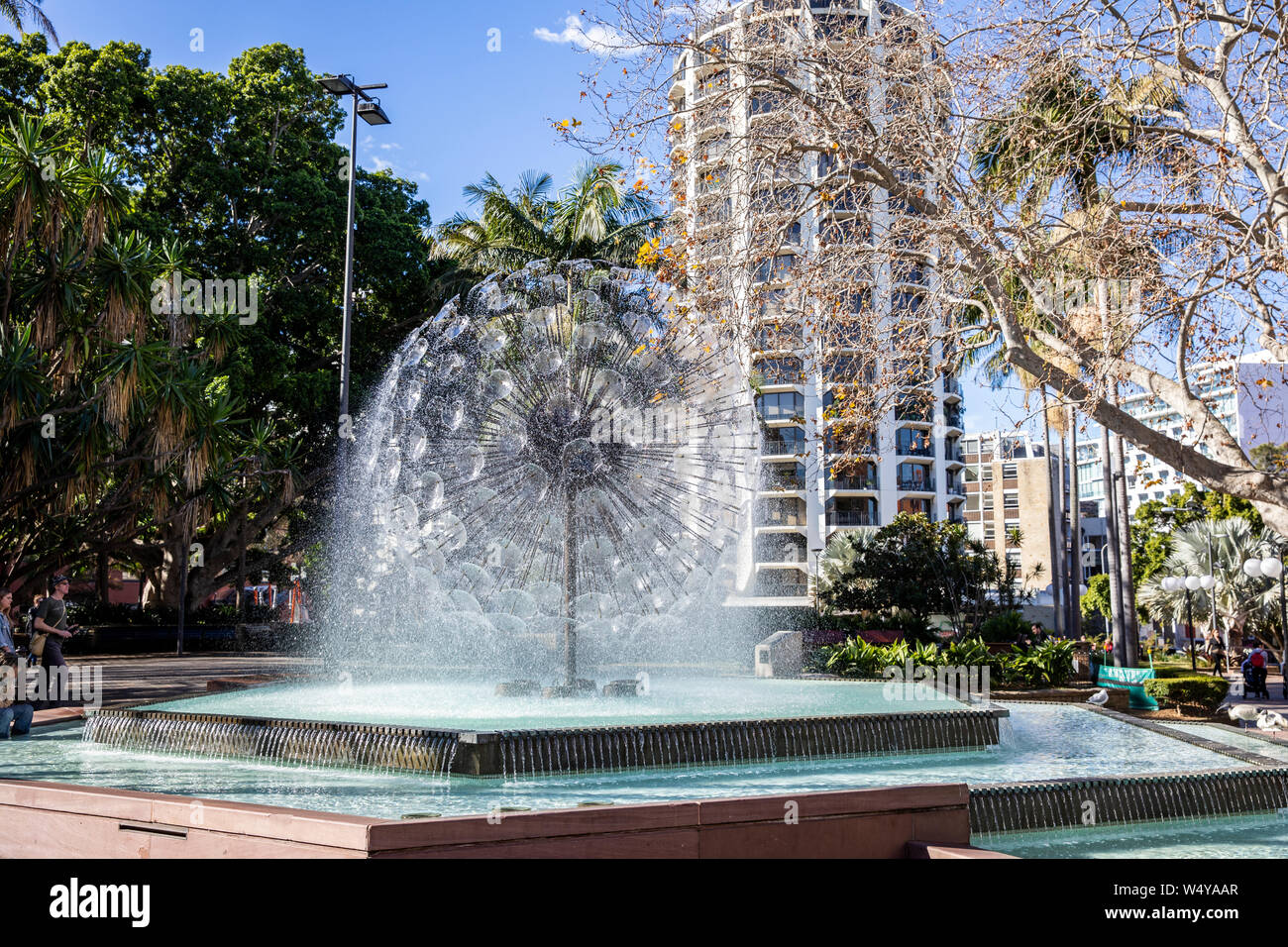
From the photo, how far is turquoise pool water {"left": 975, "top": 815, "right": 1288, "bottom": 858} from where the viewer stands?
648 cm

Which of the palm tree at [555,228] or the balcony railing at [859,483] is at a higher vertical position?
the palm tree at [555,228]

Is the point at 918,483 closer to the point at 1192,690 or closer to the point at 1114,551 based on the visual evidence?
the point at 1114,551

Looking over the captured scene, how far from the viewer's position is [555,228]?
2778 cm

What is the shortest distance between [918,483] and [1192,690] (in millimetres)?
53022

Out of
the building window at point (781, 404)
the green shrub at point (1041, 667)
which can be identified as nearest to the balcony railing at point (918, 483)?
the building window at point (781, 404)

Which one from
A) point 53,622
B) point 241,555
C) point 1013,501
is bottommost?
point 53,622

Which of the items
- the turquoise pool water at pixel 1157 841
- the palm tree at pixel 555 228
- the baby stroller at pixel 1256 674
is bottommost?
the baby stroller at pixel 1256 674

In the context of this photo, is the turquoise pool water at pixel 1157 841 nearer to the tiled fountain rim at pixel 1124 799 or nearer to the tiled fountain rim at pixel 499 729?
the tiled fountain rim at pixel 1124 799

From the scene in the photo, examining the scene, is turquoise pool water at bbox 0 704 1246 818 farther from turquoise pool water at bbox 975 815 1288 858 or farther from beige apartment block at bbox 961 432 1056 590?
beige apartment block at bbox 961 432 1056 590

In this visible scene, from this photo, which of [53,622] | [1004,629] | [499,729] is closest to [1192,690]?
[1004,629]

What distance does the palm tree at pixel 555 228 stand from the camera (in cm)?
2673

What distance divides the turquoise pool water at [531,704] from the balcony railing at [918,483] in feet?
173

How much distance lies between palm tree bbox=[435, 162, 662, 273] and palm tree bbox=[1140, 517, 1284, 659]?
19.3 m
